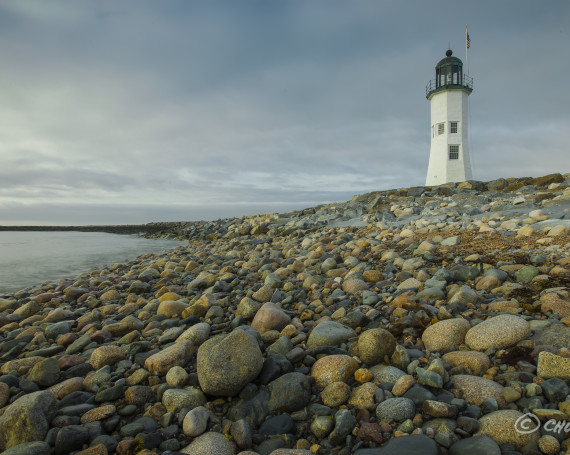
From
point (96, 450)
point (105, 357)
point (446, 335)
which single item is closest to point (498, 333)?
point (446, 335)

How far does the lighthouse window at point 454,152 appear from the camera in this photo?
2325cm

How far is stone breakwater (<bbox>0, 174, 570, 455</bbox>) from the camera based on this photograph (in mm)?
1958

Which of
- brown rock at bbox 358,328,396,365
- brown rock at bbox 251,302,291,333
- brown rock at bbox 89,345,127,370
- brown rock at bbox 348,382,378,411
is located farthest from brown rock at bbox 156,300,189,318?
brown rock at bbox 348,382,378,411

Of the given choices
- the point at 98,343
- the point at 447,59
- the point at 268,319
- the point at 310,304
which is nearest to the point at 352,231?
the point at 310,304

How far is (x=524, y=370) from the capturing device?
2.22 m

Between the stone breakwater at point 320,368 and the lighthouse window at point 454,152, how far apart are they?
68.3 feet

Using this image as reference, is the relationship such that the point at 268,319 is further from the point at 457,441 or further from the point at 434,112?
the point at 434,112

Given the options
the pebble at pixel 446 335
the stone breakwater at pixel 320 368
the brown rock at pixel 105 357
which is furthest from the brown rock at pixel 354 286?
the brown rock at pixel 105 357

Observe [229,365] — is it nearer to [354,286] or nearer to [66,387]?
[66,387]

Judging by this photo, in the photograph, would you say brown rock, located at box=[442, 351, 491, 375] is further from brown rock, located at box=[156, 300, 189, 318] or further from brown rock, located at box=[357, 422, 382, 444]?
brown rock, located at box=[156, 300, 189, 318]

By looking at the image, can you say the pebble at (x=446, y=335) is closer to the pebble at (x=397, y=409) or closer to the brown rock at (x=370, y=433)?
the pebble at (x=397, y=409)

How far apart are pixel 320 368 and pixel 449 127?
1013 inches

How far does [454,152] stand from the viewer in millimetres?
23328

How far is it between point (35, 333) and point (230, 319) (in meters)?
2.37
